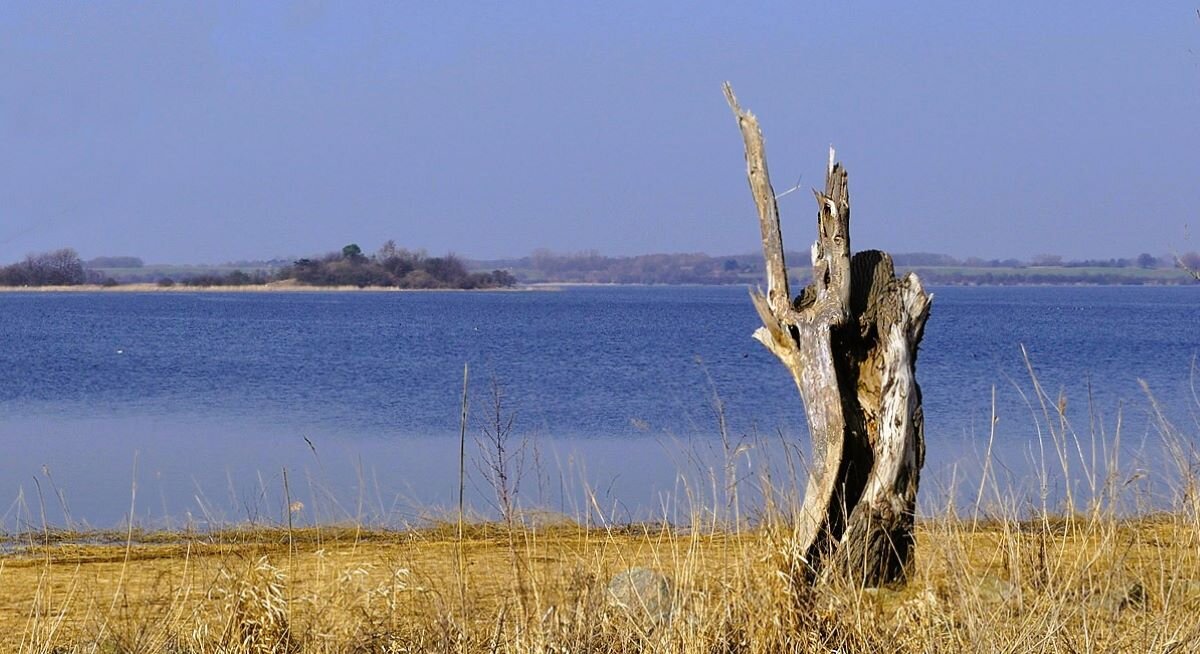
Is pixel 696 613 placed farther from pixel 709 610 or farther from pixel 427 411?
pixel 427 411

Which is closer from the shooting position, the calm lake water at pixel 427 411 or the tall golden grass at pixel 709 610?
the tall golden grass at pixel 709 610

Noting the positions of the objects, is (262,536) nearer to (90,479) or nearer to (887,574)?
(887,574)

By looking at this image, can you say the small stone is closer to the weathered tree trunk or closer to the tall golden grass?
the tall golden grass

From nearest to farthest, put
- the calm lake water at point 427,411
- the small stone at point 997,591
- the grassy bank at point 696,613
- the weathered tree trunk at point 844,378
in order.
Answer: the grassy bank at point 696,613 → the small stone at point 997,591 → the weathered tree trunk at point 844,378 → the calm lake water at point 427,411

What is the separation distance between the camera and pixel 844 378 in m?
7.57

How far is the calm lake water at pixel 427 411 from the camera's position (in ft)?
45.2

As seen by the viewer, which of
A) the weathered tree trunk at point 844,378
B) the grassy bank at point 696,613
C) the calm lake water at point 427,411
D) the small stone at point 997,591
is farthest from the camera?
the calm lake water at point 427,411

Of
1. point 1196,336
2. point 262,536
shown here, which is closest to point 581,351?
point 1196,336

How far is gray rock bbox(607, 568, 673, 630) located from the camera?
19.7ft

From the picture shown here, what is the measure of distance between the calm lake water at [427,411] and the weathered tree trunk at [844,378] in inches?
12.1

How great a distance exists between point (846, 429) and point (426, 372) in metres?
32.3

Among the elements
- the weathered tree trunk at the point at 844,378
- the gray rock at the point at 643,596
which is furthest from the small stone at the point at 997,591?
the gray rock at the point at 643,596

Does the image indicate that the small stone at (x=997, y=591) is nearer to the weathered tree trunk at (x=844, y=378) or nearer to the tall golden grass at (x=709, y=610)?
the tall golden grass at (x=709, y=610)

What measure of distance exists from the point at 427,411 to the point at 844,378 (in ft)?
66.6
